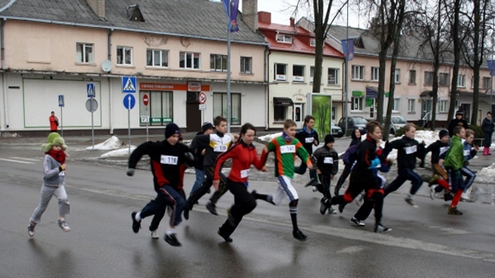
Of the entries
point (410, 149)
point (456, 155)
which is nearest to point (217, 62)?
point (456, 155)

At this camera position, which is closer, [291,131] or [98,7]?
[291,131]

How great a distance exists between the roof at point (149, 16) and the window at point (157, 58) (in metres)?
1.41

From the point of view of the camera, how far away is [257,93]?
45.1 meters

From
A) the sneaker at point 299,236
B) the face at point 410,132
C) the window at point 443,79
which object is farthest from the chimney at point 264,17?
the sneaker at point 299,236

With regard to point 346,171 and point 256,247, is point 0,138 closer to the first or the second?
point 346,171

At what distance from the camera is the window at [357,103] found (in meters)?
52.0

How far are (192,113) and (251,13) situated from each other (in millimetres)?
11105

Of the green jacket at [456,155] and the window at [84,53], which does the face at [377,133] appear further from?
the window at [84,53]

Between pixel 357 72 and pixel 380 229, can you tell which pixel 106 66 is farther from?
pixel 380 229

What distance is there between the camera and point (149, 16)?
1571 inches

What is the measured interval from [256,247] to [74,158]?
53.1ft

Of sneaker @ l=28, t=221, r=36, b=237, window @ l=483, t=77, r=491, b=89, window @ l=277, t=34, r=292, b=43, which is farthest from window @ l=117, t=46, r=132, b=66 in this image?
window @ l=483, t=77, r=491, b=89

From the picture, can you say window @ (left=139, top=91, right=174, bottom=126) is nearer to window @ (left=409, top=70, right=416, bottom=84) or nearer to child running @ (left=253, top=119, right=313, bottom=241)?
window @ (left=409, top=70, right=416, bottom=84)

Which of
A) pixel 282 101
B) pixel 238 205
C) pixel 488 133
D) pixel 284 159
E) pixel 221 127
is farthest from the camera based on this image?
pixel 282 101
